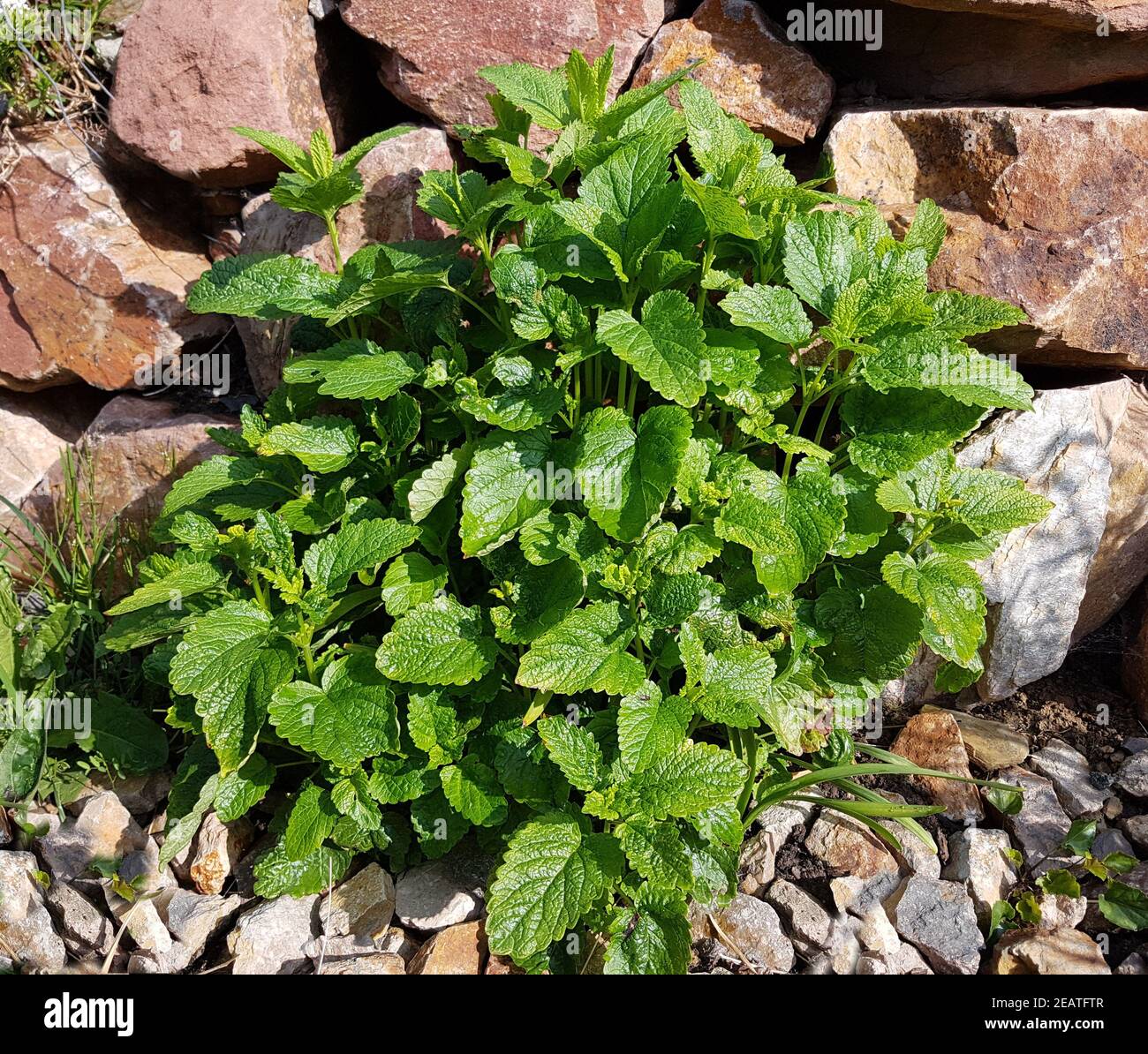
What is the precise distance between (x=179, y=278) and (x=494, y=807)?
2579mm

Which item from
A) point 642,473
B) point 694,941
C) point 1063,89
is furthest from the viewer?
point 1063,89

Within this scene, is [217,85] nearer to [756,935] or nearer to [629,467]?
[629,467]

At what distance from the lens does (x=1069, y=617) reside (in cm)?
309

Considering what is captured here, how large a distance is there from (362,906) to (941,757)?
1.69 m

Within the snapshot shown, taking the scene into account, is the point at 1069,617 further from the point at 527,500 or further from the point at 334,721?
the point at 334,721

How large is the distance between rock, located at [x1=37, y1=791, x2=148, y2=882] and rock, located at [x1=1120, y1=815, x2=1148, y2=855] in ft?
9.06

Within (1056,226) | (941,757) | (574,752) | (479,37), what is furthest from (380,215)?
(941,757)

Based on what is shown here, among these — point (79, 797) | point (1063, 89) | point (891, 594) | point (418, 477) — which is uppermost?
point (1063, 89)

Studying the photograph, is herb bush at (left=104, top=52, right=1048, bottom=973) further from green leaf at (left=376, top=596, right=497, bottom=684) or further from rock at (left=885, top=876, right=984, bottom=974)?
rock at (left=885, top=876, right=984, bottom=974)

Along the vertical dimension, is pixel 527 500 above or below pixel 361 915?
above

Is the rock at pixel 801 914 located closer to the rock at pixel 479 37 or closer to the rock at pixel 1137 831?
the rock at pixel 1137 831

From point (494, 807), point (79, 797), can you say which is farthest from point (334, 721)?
point (79, 797)

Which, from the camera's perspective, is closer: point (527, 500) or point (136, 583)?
point (527, 500)

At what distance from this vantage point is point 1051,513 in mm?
3055
